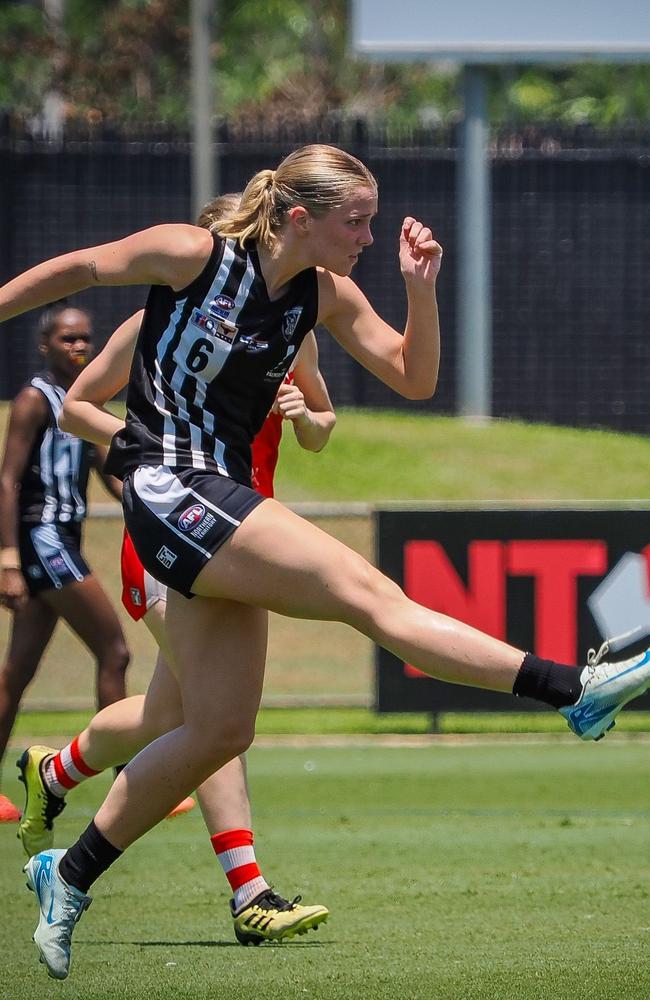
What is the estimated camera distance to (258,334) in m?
4.45

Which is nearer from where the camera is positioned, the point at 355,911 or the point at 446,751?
the point at 355,911

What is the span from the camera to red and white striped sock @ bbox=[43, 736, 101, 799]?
5.51m

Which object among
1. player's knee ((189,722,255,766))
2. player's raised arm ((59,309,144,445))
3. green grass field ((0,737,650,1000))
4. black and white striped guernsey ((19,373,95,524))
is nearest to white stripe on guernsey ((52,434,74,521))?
black and white striped guernsey ((19,373,95,524))

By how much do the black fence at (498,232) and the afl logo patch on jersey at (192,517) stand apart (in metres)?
13.7

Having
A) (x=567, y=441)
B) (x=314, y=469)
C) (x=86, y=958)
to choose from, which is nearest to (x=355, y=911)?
(x=86, y=958)

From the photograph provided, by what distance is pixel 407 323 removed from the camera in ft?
15.7

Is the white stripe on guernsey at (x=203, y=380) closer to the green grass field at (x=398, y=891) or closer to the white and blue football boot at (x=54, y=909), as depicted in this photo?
the white and blue football boot at (x=54, y=909)

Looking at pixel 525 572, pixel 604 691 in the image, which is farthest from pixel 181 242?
pixel 525 572

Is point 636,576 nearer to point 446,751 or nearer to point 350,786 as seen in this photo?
point 446,751

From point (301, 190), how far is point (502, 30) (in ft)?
45.8

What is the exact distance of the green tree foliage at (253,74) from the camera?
3303 centimetres

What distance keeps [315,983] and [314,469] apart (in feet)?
Answer: 36.9

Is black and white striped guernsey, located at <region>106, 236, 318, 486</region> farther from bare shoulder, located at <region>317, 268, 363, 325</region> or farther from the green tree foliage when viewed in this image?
the green tree foliage

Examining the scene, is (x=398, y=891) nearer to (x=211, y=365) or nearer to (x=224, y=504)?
(x=224, y=504)
